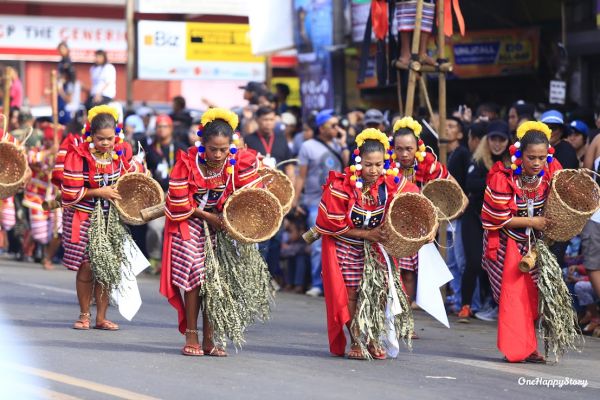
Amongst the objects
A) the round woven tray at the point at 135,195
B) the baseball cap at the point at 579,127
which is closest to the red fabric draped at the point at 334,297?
the round woven tray at the point at 135,195

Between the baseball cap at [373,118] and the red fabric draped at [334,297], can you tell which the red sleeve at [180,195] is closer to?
the red fabric draped at [334,297]

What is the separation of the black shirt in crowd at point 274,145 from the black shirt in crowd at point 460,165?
2.59 meters

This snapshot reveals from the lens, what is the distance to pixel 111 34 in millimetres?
39656

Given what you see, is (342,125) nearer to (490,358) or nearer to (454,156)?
(454,156)

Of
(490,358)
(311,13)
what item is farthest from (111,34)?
(490,358)

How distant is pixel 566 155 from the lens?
13.0m

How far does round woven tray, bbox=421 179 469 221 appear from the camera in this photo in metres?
12.4

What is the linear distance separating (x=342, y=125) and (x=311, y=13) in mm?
4401

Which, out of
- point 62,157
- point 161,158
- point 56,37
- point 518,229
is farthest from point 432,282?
point 56,37

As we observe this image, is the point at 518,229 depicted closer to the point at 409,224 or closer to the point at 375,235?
the point at 409,224

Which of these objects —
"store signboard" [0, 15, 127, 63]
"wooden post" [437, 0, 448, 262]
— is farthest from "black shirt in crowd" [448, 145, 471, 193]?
→ "store signboard" [0, 15, 127, 63]

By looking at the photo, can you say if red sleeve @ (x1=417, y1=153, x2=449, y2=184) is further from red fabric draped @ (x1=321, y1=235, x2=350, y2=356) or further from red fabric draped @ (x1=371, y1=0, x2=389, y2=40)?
red fabric draped @ (x1=371, y1=0, x2=389, y2=40)

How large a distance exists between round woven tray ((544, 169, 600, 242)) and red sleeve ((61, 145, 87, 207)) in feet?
12.7

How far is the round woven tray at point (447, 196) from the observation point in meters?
12.4
